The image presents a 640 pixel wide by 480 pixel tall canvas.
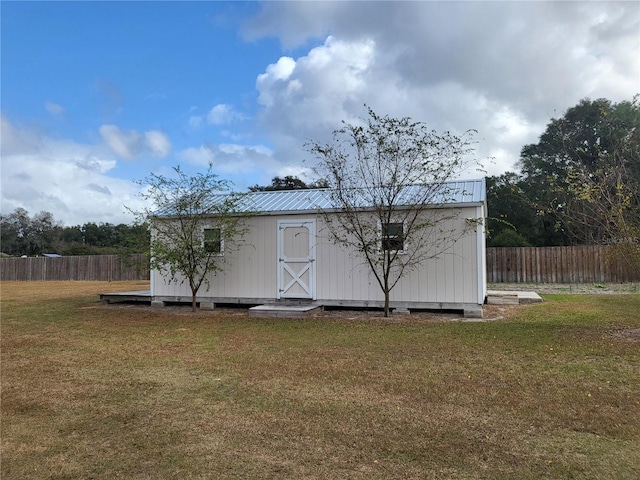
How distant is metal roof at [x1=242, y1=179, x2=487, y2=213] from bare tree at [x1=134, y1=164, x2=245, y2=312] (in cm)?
72

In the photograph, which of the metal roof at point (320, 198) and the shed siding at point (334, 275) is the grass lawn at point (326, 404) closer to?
the shed siding at point (334, 275)

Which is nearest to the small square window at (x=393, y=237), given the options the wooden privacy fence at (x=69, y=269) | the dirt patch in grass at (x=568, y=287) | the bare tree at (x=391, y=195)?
the bare tree at (x=391, y=195)

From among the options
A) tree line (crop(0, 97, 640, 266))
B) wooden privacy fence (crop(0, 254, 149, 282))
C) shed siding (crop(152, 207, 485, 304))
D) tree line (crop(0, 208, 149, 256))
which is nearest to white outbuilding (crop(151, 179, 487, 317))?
shed siding (crop(152, 207, 485, 304))

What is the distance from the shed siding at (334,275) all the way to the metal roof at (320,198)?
242mm

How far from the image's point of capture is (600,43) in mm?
9820

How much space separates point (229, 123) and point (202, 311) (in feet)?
26.9

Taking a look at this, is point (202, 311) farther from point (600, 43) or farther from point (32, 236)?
point (32, 236)

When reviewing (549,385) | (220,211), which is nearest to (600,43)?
(549,385)

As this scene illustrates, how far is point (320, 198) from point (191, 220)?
3345mm

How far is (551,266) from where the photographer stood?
1967 cm

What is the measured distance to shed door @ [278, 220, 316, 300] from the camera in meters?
11.2

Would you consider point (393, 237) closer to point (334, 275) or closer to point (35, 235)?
point (334, 275)

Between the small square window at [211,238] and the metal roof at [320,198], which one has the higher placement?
the metal roof at [320,198]

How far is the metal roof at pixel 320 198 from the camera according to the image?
9992mm
